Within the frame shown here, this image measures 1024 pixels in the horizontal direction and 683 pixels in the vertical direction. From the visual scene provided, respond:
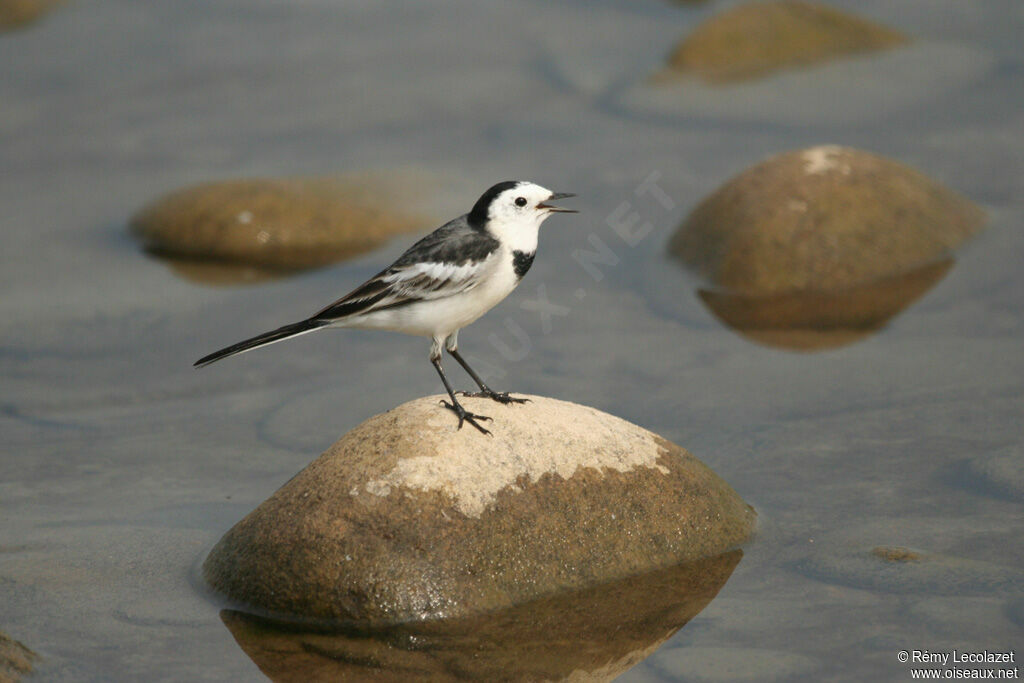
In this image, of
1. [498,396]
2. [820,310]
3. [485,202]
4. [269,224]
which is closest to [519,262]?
[485,202]

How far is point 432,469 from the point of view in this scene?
6.41 metres

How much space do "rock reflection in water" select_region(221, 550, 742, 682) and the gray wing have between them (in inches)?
63.6

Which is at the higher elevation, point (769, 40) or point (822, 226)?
point (769, 40)

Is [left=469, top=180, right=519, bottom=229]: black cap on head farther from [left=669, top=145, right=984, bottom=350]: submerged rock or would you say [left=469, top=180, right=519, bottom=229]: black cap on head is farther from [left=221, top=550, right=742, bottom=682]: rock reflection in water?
[left=669, top=145, right=984, bottom=350]: submerged rock

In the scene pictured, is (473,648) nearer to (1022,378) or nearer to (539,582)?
(539,582)

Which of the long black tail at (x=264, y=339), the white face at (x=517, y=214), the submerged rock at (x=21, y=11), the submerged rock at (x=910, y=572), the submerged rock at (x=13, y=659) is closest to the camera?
the submerged rock at (x=13, y=659)

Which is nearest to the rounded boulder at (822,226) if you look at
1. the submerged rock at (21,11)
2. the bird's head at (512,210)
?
the bird's head at (512,210)

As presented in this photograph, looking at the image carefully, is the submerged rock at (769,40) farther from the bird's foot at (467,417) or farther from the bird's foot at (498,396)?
the bird's foot at (467,417)

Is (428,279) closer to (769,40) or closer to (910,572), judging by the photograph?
(910,572)

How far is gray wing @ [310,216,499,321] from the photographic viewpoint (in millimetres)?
6789

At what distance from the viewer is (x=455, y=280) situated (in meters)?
6.79

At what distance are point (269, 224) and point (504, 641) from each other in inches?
262

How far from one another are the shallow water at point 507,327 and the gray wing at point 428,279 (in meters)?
1.52

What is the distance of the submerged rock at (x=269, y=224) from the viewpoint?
1180cm
